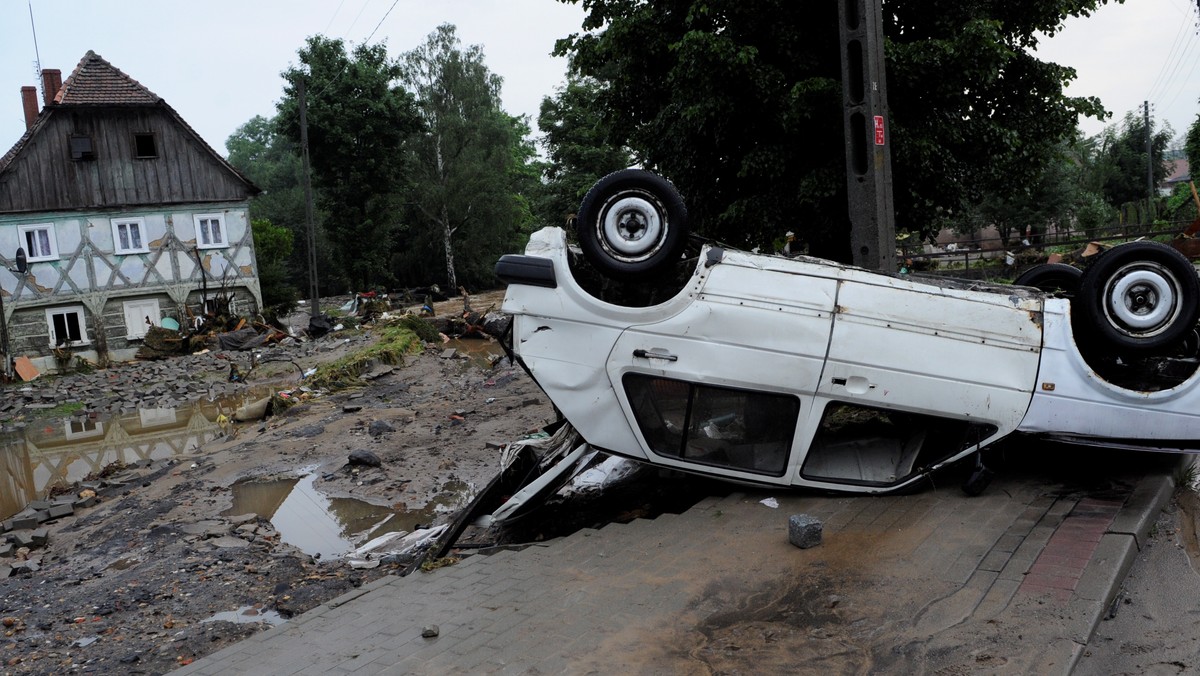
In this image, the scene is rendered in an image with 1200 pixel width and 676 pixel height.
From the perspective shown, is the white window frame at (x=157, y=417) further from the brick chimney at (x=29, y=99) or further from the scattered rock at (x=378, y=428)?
the brick chimney at (x=29, y=99)

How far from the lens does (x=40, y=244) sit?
27.8 metres

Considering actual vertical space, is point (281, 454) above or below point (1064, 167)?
below

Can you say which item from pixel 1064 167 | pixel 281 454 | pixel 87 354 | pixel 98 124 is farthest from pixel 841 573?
pixel 1064 167

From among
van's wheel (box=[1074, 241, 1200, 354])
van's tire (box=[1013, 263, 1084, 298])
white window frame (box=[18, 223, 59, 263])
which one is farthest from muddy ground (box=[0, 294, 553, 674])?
white window frame (box=[18, 223, 59, 263])

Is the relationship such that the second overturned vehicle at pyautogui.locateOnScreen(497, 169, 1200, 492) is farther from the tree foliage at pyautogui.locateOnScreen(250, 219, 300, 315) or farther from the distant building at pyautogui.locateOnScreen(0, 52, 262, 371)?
the tree foliage at pyautogui.locateOnScreen(250, 219, 300, 315)

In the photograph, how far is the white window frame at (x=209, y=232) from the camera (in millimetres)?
30125

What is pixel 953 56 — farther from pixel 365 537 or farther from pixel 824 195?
pixel 365 537

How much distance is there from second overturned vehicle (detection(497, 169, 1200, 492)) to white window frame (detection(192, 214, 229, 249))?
90.6ft

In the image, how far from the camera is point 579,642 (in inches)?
175

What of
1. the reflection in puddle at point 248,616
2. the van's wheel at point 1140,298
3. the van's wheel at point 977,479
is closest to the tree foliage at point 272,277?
the reflection in puddle at point 248,616

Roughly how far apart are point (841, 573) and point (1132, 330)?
282 centimetres

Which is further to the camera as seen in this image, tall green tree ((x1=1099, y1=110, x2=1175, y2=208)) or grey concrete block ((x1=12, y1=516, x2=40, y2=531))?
tall green tree ((x1=1099, y1=110, x2=1175, y2=208))

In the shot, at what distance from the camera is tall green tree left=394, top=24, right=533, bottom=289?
48.3 metres

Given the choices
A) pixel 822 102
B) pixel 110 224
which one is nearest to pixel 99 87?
pixel 110 224
